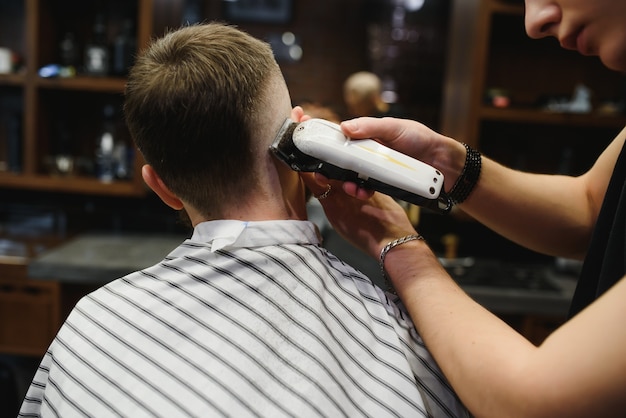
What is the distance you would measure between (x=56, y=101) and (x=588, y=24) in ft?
9.15

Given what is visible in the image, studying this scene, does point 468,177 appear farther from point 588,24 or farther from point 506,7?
point 506,7

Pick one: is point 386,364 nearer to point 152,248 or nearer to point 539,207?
point 539,207

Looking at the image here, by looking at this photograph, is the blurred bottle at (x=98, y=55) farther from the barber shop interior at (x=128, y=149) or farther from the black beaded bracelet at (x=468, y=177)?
the black beaded bracelet at (x=468, y=177)

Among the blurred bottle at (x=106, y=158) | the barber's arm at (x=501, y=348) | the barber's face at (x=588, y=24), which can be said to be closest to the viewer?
the barber's arm at (x=501, y=348)

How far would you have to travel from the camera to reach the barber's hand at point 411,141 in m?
0.93

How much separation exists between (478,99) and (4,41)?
2.46 metres

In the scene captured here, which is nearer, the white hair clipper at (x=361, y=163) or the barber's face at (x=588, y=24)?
the barber's face at (x=588, y=24)

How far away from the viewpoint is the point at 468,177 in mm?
1157

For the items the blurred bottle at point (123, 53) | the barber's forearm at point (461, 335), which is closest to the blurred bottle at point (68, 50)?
the blurred bottle at point (123, 53)

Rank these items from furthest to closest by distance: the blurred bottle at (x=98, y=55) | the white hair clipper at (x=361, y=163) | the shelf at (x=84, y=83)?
the blurred bottle at (x=98, y=55)
the shelf at (x=84, y=83)
the white hair clipper at (x=361, y=163)

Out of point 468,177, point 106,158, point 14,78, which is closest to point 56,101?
point 14,78

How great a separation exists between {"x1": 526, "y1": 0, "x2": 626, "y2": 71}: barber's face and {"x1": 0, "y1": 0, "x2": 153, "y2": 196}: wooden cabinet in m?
2.18

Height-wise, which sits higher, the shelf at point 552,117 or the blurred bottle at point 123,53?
the blurred bottle at point 123,53

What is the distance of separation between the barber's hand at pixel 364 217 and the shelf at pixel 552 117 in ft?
5.96
